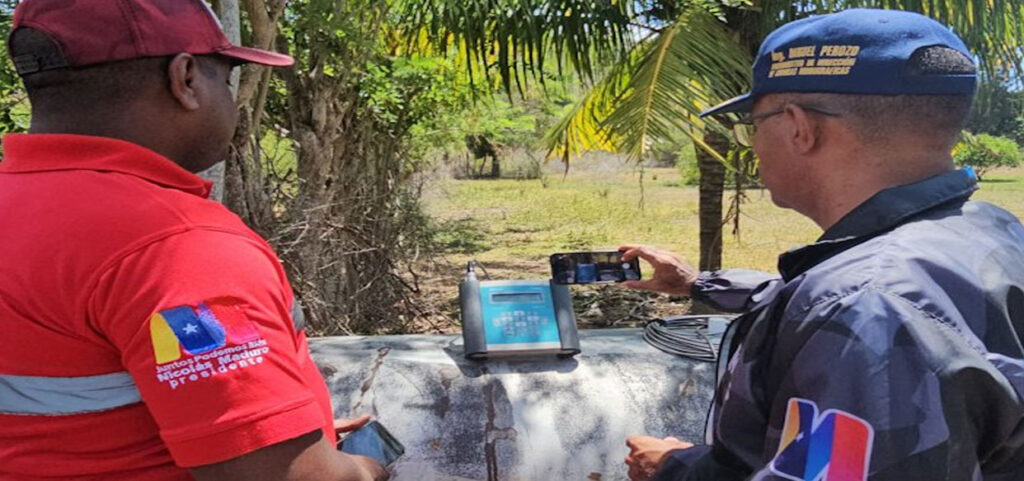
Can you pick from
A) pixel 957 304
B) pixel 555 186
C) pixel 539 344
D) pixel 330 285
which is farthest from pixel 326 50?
pixel 555 186

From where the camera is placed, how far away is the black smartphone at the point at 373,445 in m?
1.59

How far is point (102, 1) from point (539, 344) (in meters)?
1.70

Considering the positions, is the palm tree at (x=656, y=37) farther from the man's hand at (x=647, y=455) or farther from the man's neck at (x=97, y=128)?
the man's neck at (x=97, y=128)

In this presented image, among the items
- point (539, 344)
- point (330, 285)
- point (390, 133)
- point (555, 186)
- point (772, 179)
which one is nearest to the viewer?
point (772, 179)

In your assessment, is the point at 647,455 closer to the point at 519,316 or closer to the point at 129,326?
the point at 519,316

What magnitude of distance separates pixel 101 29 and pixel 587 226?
618 inches

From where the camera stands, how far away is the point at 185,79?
131cm

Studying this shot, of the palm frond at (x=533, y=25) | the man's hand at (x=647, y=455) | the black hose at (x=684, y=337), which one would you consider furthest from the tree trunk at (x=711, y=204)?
the man's hand at (x=647, y=455)

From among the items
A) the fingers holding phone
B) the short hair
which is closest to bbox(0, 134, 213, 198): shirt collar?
the fingers holding phone

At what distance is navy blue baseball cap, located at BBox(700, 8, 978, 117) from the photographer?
1356mm

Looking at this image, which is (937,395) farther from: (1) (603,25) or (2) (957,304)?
(1) (603,25)

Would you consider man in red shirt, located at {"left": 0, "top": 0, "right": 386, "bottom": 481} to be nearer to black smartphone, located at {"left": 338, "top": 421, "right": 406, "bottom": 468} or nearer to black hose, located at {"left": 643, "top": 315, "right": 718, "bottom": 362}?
black smartphone, located at {"left": 338, "top": 421, "right": 406, "bottom": 468}

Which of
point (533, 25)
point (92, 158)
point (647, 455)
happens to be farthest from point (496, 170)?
point (92, 158)

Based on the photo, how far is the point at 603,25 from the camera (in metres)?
6.18
